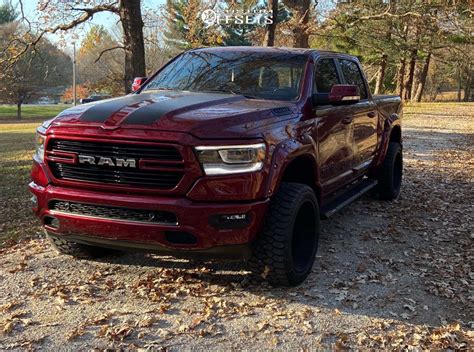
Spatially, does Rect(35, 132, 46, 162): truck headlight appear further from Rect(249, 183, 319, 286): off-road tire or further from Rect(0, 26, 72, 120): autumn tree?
Rect(0, 26, 72, 120): autumn tree

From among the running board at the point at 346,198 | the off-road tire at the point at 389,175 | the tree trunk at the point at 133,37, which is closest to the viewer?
the running board at the point at 346,198

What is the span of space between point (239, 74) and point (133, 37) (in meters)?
7.16

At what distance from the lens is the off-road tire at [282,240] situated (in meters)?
3.99

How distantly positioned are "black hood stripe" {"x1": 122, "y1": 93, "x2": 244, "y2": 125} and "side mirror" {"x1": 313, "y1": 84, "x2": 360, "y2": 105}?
74 cm

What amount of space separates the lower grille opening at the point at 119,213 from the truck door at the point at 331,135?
1725 mm

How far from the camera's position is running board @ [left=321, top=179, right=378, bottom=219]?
509cm

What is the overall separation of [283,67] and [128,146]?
2125mm

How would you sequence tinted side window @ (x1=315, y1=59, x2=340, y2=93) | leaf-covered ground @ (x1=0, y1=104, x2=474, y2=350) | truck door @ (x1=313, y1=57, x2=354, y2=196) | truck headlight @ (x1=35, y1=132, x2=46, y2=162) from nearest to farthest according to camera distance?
1. leaf-covered ground @ (x1=0, y1=104, x2=474, y2=350)
2. truck headlight @ (x1=35, y1=132, x2=46, y2=162)
3. truck door @ (x1=313, y1=57, x2=354, y2=196)
4. tinted side window @ (x1=315, y1=59, x2=340, y2=93)

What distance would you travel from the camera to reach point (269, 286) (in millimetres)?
4367

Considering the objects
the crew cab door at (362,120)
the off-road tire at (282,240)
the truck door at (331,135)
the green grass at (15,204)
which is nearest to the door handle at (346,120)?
the truck door at (331,135)

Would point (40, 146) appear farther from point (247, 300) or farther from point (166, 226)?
point (247, 300)

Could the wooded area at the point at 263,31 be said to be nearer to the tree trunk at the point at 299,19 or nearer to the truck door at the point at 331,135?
the tree trunk at the point at 299,19

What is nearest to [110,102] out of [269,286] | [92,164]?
[92,164]

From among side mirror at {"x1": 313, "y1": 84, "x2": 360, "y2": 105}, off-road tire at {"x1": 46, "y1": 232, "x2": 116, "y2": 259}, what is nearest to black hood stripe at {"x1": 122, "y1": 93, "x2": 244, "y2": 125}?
side mirror at {"x1": 313, "y1": 84, "x2": 360, "y2": 105}
